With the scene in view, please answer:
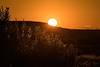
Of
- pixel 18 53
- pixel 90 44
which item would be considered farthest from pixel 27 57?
pixel 90 44

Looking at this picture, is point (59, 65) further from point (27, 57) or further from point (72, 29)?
point (72, 29)

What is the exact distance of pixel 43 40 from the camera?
457cm

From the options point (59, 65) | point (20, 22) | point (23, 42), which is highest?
point (20, 22)

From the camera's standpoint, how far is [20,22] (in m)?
4.41

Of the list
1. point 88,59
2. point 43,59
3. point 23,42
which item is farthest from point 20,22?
point 88,59

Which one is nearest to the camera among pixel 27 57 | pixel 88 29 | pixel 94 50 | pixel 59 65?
pixel 27 57

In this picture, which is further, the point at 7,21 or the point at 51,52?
the point at 51,52

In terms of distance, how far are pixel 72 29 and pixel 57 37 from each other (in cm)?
71

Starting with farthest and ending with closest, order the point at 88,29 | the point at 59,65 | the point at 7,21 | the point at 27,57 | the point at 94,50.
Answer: the point at 88,29 < the point at 94,50 < the point at 59,65 < the point at 27,57 < the point at 7,21

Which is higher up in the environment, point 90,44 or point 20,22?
point 20,22

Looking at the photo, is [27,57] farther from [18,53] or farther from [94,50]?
[94,50]

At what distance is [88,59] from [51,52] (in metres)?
0.71

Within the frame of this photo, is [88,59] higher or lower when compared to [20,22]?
lower

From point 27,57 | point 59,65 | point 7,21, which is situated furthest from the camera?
point 59,65
